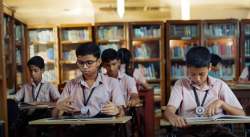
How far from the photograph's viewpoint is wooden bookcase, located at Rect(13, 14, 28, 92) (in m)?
6.51

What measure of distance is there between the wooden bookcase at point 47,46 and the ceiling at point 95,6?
0.62m

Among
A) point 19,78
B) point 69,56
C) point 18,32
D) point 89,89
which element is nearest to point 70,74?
point 69,56

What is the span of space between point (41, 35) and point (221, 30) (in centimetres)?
379

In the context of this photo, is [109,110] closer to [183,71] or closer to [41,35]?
[183,71]

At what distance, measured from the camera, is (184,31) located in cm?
739

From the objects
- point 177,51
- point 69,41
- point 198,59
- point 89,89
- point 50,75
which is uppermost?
point 69,41

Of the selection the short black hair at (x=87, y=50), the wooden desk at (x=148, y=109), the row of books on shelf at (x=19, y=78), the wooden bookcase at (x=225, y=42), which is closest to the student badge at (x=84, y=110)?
the short black hair at (x=87, y=50)

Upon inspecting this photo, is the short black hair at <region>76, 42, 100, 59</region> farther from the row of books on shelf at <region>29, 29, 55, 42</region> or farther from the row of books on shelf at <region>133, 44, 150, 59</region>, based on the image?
the row of books on shelf at <region>29, 29, 55, 42</region>

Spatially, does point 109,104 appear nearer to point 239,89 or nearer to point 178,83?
point 178,83

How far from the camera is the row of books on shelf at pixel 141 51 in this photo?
7.45 meters

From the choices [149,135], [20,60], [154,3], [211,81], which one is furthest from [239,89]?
[20,60]

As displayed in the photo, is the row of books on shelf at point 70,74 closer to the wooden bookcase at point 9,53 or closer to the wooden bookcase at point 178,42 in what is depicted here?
the wooden bookcase at point 9,53

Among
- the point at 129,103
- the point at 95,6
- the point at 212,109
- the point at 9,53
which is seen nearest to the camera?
the point at 212,109

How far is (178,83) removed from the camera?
2762 mm
